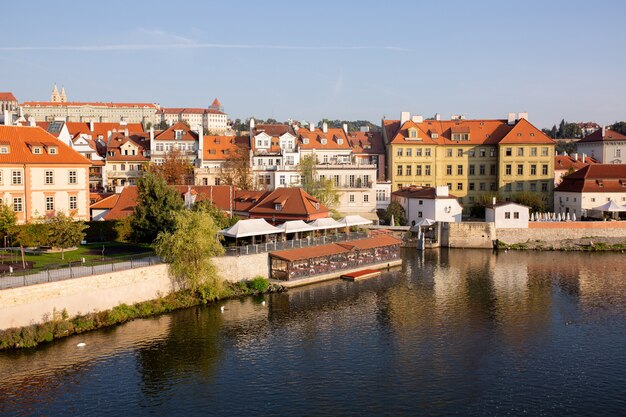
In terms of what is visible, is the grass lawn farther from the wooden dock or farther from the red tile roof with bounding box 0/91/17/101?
the red tile roof with bounding box 0/91/17/101

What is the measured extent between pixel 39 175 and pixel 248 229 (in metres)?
15.5

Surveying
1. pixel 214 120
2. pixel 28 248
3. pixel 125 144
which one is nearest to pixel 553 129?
pixel 214 120

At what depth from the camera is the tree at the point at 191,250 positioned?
33.0 m

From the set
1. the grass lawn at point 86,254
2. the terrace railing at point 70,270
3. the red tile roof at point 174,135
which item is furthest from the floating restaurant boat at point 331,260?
the red tile roof at point 174,135

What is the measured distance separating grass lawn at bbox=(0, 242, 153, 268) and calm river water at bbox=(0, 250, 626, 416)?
6587 millimetres

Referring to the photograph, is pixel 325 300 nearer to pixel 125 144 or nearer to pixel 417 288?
pixel 417 288

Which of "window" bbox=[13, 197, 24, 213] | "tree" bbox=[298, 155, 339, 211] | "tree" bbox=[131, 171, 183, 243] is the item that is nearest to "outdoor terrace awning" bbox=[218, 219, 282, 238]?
"tree" bbox=[131, 171, 183, 243]

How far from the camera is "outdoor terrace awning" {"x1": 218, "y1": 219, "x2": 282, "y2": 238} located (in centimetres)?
3878

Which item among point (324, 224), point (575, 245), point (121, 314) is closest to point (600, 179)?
point (575, 245)

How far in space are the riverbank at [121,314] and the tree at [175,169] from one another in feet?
83.9

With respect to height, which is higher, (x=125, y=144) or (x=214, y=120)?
(x=214, y=120)

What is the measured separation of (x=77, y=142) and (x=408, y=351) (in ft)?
168

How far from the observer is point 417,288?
38.4m

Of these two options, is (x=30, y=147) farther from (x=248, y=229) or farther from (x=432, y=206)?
(x=432, y=206)
